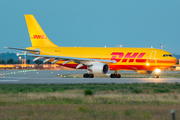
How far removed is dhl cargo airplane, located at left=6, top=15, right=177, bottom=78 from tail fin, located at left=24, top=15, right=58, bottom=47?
4.77 ft

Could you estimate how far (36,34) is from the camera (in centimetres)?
5059

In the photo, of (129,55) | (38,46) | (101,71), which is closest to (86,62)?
(101,71)

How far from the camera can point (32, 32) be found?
5091 centimetres

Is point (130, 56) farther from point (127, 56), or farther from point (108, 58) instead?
point (108, 58)

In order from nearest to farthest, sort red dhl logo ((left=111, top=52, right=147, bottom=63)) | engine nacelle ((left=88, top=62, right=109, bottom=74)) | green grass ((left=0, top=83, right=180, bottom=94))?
1. green grass ((left=0, top=83, right=180, bottom=94))
2. engine nacelle ((left=88, top=62, right=109, bottom=74))
3. red dhl logo ((left=111, top=52, right=147, bottom=63))

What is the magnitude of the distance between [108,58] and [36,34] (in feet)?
43.4

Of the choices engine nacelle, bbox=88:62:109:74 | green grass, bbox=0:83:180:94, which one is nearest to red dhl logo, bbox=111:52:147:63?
engine nacelle, bbox=88:62:109:74

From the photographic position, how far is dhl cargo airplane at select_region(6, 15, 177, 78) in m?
41.6

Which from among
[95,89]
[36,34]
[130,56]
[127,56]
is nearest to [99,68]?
[127,56]

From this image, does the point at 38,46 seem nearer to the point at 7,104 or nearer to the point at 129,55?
the point at 129,55

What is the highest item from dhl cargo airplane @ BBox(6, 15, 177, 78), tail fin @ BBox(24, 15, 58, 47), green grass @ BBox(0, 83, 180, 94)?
tail fin @ BBox(24, 15, 58, 47)

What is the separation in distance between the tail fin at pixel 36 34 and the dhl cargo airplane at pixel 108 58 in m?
1.45

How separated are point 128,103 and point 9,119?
24.0 feet

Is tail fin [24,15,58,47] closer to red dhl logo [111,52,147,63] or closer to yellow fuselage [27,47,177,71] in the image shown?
yellow fuselage [27,47,177,71]
